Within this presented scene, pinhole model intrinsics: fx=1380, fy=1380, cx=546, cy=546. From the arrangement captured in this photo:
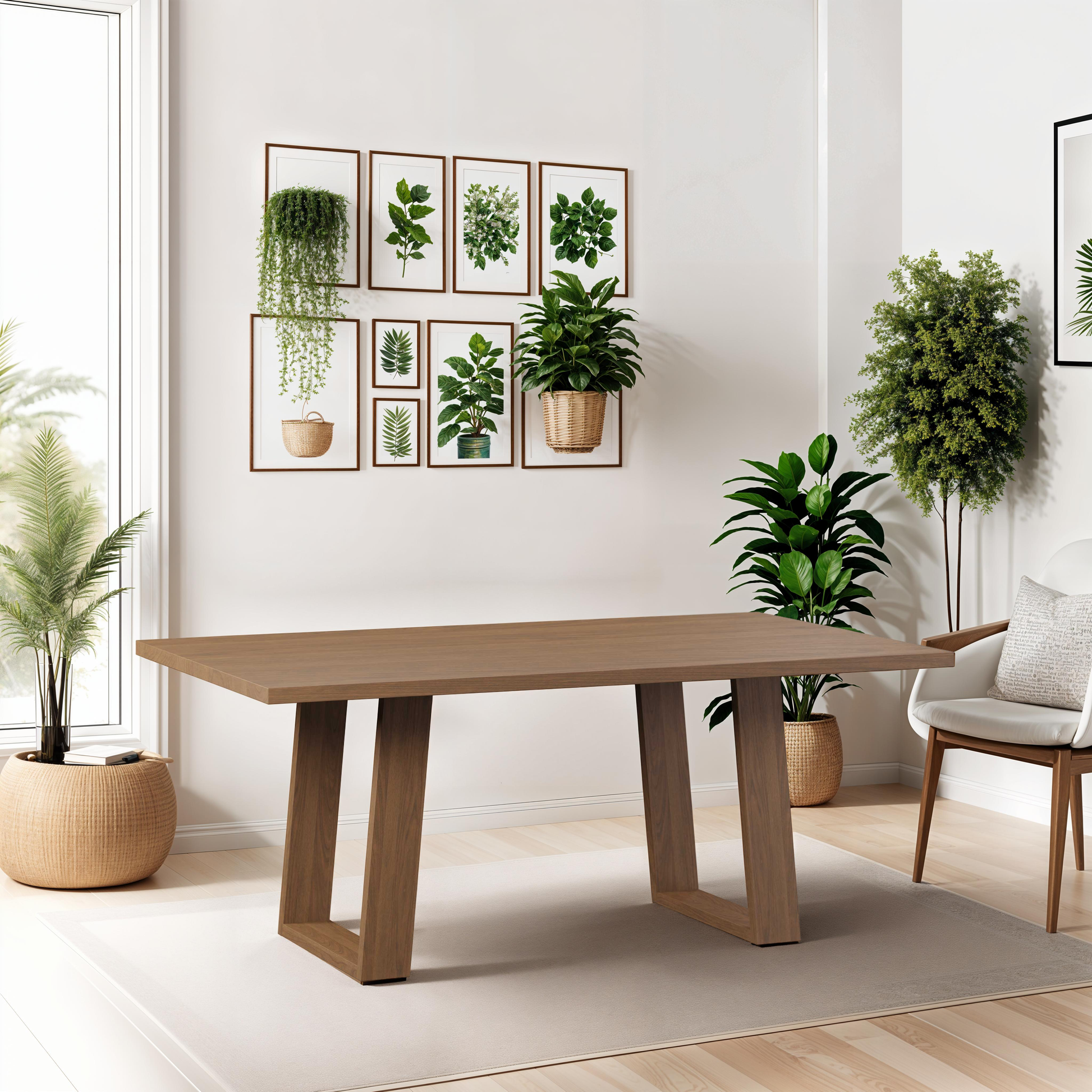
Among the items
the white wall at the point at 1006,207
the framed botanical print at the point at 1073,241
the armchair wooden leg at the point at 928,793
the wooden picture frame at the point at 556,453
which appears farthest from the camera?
the wooden picture frame at the point at 556,453

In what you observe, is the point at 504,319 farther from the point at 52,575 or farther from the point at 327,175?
the point at 52,575

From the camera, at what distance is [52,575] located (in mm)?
4113

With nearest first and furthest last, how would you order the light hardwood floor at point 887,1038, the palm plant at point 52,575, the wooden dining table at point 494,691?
the light hardwood floor at point 887,1038 → the wooden dining table at point 494,691 → the palm plant at point 52,575

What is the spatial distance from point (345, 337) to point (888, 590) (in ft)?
7.63

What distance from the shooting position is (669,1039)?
2779 mm

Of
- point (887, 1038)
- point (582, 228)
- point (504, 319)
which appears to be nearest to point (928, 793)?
point (887, 1038)

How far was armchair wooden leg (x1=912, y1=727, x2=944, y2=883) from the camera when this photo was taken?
3.86m

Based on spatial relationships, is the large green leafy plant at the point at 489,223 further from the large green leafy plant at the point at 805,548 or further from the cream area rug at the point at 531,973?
the cream area rug at the point at 531,973

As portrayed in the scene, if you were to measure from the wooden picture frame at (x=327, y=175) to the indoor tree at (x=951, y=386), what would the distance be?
1.80m

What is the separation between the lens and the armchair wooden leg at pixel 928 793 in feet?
12.7

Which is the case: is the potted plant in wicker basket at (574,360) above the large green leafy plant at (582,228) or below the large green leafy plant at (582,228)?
below

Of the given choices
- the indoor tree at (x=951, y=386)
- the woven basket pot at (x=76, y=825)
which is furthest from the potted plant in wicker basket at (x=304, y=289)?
the indoor tree at (x=951, y=386)

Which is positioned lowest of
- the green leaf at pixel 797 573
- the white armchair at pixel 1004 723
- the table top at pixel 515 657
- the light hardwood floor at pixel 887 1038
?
the light hardwood floor at pixel 887 1038

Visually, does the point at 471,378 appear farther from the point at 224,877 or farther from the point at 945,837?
the point at 945,837
